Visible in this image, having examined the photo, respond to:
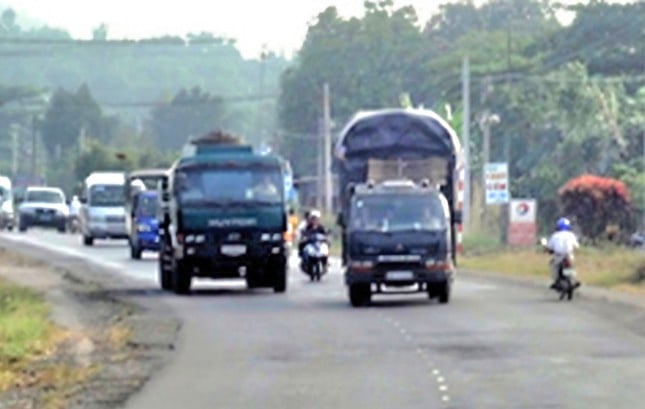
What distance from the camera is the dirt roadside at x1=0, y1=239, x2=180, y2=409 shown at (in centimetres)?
2391

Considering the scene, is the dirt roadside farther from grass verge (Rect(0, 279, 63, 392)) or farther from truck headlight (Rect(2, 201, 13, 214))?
truck headlight (Rect(2, 201, 13, 214))

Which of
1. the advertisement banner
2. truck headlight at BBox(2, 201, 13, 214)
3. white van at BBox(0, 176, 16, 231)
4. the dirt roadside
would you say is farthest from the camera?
white van at BBox(0, 176, 16, 231)

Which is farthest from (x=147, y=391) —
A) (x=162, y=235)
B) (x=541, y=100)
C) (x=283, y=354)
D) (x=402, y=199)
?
(x=541, y=100)

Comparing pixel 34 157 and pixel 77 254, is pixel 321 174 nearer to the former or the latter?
pixel 34 157

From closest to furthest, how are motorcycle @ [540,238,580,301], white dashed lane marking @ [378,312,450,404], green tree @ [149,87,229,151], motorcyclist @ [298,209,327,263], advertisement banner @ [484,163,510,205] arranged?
white dashed lane marking @ [378,312,450,404] < motorcycle @ [540,238,580,301] < motorcyclist @ [298,209,327,263] < advertisement banner @ [484,163,510,205] < green tree @ [149,87,229,151]

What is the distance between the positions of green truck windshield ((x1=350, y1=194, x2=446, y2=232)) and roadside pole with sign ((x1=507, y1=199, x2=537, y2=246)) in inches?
866

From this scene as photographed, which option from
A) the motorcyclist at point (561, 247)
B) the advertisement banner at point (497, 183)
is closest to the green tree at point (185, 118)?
the advertisement banner at point (497, 183)

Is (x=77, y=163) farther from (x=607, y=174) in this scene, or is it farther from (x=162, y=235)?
(x=162, y=235)

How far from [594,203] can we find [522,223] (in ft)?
13.4

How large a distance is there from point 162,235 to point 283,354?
1728cm

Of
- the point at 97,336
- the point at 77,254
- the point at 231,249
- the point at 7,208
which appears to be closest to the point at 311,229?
the point at 231,249

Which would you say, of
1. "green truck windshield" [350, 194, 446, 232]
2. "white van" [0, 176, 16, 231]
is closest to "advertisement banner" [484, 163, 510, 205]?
"green truck windshield" [350, 194, 446, 232]

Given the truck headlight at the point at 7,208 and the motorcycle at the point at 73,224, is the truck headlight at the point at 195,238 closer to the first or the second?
the motorcycle at the point at 73,224

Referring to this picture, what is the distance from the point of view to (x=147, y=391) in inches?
943
